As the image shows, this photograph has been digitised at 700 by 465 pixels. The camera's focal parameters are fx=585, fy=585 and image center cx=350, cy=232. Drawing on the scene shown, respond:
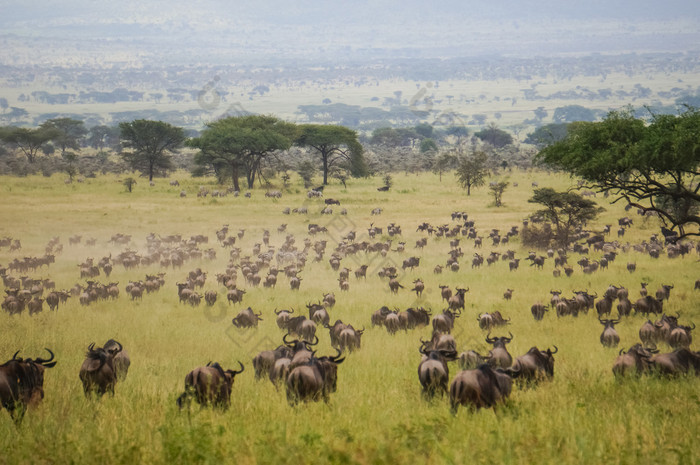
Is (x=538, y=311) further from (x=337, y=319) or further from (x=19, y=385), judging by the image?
(x=19, y=385)

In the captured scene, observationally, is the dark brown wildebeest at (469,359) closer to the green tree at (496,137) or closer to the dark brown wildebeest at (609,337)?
the dark brown wildebeest at (609,337)

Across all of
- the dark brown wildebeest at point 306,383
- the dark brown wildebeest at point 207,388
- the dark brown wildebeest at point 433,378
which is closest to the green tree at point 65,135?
the dark brown wildebeest at point 207,388

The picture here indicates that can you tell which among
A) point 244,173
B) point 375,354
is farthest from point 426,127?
point 375,354

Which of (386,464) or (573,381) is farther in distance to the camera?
(573,381)

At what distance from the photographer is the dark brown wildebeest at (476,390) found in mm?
9180

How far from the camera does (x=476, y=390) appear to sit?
9172 mm

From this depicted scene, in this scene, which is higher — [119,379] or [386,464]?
[386,464]

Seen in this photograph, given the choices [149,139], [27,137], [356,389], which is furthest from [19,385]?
[27,137]

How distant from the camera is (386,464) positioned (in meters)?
7.17

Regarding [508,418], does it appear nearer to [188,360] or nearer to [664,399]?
[664,399]

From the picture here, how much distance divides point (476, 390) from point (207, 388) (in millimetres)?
4357

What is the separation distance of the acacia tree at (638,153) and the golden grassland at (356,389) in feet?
13.4

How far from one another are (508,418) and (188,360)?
27.5ft

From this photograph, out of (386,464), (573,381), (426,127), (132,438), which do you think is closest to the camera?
(386,464)
